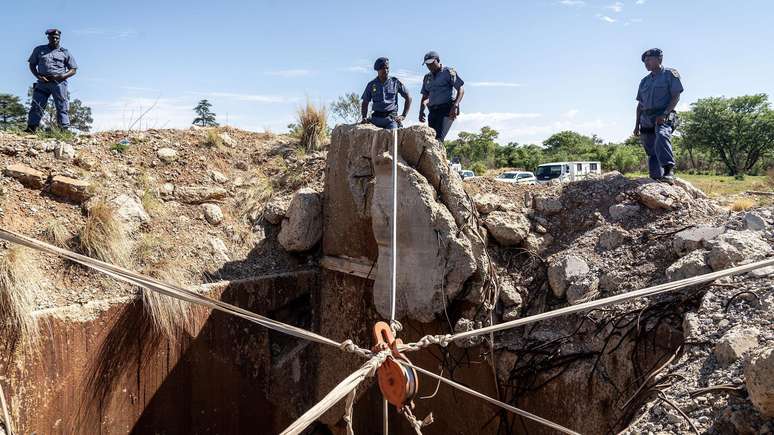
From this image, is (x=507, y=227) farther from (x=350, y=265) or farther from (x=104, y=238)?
(x=104, y=238)

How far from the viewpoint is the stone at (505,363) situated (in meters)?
3.87

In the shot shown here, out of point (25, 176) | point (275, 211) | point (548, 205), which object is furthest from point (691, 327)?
point (25, 176)

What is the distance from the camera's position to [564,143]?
35062 millimetres

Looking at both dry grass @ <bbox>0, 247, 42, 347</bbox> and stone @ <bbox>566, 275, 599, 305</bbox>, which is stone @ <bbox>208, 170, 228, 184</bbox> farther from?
stone @ <bbox>566, 275, 599, 305</bbox>

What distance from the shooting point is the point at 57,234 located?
4.36 m

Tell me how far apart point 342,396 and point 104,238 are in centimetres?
322

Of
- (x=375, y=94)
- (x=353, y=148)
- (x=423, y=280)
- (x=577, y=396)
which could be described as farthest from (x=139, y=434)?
(x=375, y=94)

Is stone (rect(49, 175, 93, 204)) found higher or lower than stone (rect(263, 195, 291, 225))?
higher

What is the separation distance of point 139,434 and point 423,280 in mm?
2456

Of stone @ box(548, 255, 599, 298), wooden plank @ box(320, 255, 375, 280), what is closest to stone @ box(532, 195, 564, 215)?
stone @ box(548, 255, 599, 298)

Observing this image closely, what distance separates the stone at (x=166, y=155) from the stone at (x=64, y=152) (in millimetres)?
886

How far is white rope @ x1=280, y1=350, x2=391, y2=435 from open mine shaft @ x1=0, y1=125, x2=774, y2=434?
0.28ft

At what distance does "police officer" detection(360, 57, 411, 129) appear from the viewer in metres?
5.86

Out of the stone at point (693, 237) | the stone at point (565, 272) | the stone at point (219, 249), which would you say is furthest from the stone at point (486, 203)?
the stone at point (219, 249)
